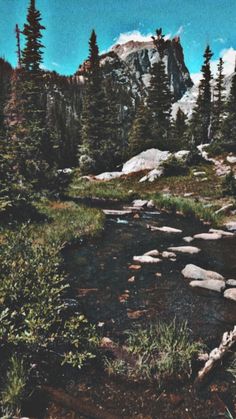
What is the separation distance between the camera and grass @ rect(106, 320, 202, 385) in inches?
194

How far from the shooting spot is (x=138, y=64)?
154 m

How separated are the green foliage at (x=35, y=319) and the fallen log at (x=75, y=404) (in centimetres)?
45

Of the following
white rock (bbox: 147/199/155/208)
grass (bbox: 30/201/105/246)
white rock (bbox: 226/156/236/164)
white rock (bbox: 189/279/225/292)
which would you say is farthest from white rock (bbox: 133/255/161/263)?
white rock (bbox: 226/156/236/164)

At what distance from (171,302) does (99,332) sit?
2.30 meters

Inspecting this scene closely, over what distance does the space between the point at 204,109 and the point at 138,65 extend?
12060 cm

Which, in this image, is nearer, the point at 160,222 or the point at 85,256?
the point at 85,256

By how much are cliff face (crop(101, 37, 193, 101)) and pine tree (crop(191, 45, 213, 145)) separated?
94.0 metres

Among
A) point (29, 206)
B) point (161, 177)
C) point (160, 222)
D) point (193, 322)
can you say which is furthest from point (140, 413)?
point (161, 177)

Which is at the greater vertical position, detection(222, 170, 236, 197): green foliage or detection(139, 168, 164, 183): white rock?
detection(139, 168, 164, 183): white rock

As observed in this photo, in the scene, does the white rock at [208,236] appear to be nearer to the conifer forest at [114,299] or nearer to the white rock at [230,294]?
the conifer forest at [114,299]

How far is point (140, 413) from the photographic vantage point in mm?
4223

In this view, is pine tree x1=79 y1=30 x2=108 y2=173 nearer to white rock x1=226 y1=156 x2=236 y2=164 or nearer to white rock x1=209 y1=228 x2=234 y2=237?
white rock x1=226 y1=156 x2=236 y2=164

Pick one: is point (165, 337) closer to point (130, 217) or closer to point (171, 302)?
point (171, 302)

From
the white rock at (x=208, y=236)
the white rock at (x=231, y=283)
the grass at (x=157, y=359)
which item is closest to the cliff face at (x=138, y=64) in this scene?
the white rock at (x=208, y=236)
